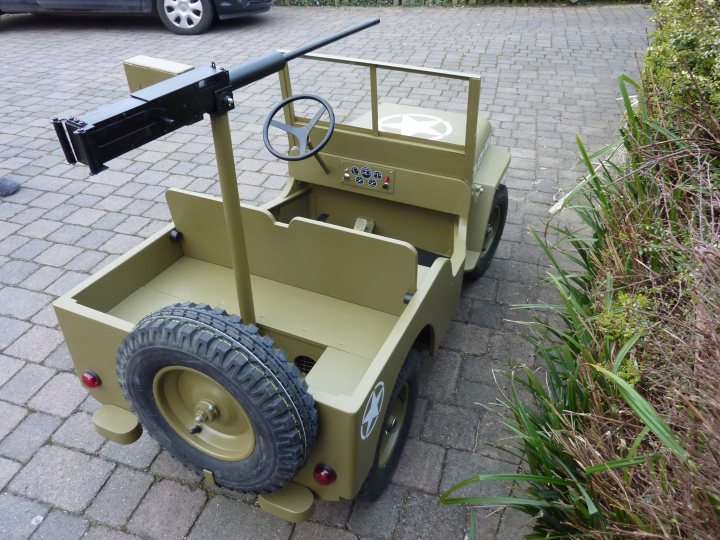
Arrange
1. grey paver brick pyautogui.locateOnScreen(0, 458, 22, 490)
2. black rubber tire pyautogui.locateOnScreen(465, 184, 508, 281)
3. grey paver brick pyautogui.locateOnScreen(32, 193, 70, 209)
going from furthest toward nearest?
grey paver brick pyautogui.locateOnScreen(32, 193, 70, 209) < black rubber tire pyautogui.locateOnScreen(465, 184, 508, 281) < grey paver brick pyautogui.locateOnScreen(0, 458, 22, 490)

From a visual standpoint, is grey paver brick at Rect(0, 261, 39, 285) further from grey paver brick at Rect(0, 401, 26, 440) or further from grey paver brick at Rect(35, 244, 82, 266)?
grey paver brick at Rect(0, 401, 26, 440)

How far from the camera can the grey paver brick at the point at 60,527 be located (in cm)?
244

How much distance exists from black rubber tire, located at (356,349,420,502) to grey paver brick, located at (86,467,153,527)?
1.05 meters

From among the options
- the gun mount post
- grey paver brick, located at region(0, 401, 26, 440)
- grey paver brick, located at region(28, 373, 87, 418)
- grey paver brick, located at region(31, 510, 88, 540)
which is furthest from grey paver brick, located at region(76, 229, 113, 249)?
the gun mount post

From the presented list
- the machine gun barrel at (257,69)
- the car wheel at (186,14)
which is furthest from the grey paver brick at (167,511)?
the car wheel at (186,14)

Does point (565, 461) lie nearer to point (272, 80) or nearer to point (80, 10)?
point (272, 80)

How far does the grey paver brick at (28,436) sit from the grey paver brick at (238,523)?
1022mm

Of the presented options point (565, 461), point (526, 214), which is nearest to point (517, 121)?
point (526, 214)

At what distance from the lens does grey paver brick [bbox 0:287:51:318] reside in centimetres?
366

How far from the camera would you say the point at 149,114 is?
64.4 inches

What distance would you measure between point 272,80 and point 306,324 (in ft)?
19.6

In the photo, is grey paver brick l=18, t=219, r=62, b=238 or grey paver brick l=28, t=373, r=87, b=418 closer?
grey paver brick l=28, t=373, r=87, b=418

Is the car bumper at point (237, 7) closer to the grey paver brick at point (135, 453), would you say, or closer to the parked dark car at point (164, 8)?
the parked dark car at point (164, 8)

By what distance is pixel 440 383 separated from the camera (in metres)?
3.19
